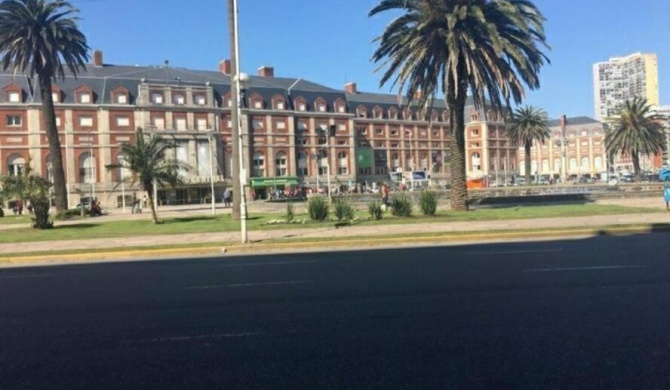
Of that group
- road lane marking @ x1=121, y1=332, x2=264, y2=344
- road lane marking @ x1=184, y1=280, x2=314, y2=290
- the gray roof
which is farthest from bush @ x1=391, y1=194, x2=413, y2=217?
the gray roof

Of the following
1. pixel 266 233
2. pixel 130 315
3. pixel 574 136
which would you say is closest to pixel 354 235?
pixel 266 233

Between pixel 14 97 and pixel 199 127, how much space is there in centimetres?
2574

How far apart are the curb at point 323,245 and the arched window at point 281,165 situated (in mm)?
79919

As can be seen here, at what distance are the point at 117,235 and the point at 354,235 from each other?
33.9ft

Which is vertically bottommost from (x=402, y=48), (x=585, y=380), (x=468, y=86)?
(x=585, y=380)

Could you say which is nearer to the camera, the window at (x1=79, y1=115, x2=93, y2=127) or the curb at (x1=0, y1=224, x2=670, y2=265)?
the curb at (x1=0, y1=224, x2=670, y2=265)

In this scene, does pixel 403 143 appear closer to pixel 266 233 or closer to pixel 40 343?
pixel 266 233

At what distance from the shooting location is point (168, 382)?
16.5ft

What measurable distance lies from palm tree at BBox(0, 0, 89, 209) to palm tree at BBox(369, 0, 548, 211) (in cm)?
2605

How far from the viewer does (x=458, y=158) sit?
3070 cm

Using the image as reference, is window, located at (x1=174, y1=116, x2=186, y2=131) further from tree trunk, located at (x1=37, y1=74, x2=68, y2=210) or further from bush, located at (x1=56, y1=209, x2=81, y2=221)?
bush, located at (x1=56, y1=209, x2=81, y2=221)

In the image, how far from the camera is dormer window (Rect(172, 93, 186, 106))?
286ft

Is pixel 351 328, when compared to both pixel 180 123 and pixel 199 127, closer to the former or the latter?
pixel 180 123

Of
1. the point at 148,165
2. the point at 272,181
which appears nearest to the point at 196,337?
the point at 148,165
